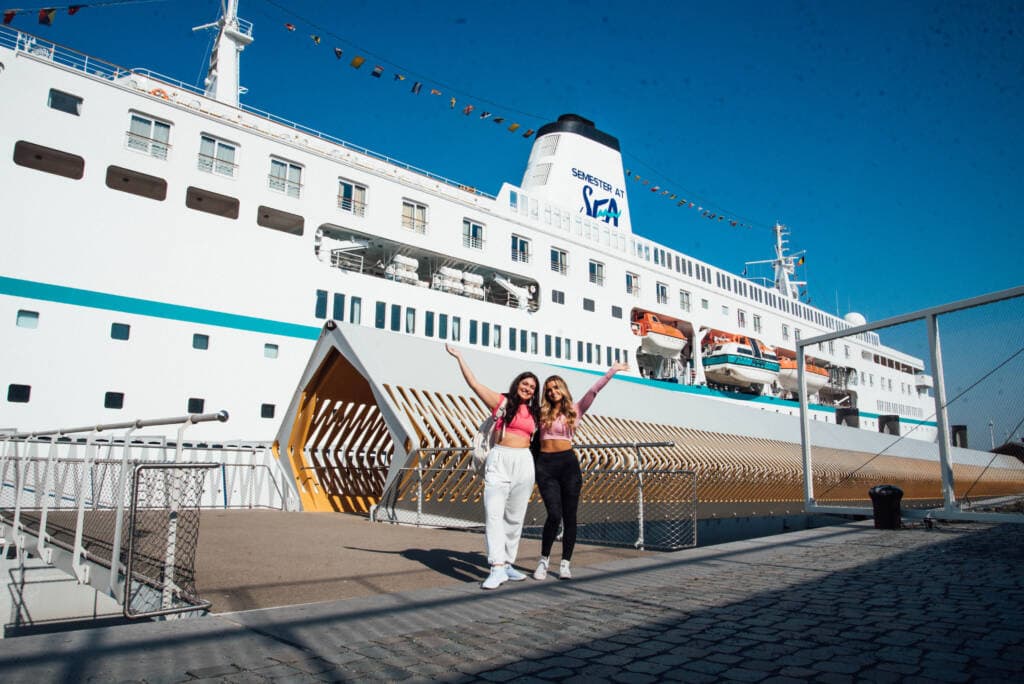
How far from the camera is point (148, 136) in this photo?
54.6ft

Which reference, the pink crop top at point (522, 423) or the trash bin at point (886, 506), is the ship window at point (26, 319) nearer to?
the pink crop top at point (522, 423)

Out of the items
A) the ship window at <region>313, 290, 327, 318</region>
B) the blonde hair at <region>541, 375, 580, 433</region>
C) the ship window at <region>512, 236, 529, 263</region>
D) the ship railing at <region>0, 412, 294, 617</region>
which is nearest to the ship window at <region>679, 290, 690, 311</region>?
the ship window at <region>512, 236, 529, 263</region>

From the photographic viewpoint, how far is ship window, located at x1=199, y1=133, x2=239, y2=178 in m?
17.5

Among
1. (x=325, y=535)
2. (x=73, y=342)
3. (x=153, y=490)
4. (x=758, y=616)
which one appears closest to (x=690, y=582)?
(x=758, y=616)

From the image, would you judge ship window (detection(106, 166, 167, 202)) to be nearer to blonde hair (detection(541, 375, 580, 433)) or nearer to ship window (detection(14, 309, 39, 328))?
ship window (detection(14, 309, 39, 328))

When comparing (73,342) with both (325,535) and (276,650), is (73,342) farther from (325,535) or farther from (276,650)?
(276,650)

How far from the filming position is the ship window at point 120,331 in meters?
14.8

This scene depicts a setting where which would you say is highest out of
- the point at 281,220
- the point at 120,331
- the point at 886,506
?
the point at 281,220

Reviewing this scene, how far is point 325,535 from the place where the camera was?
805 centimetres

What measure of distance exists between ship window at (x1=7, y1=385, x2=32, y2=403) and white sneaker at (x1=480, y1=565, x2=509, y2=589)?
13.3 m

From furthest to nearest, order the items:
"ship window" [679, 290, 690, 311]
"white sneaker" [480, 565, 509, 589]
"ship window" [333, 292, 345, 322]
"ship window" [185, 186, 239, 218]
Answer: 1. "ship window" [679, 290, 690, 311]
2. "ship window" [333, 292, 345, 322]
3. "ship window" [185, 186, 239, 218]
4. "white sneaker" [480, 565, 509, 589]

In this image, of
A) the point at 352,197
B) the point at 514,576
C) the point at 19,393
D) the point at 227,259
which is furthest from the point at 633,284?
the point at 514,576

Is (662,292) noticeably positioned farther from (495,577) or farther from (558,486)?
(495,577)

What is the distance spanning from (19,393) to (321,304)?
287 inches
